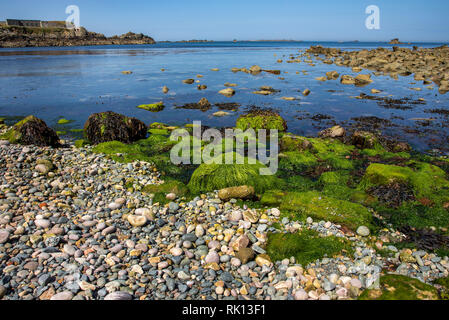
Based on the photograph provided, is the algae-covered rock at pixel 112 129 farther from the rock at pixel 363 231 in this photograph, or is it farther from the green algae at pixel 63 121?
the rock at pixel 363 231

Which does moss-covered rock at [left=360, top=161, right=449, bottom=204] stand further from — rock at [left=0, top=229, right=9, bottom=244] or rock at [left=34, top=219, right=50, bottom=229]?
rock at [left=0, top=229, right=9, bottom=244]

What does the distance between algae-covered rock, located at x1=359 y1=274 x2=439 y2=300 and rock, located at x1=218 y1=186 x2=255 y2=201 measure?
3474 millimetres

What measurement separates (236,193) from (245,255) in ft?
7.32

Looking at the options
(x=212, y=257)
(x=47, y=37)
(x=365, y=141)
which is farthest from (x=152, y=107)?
(x=47, y=37)

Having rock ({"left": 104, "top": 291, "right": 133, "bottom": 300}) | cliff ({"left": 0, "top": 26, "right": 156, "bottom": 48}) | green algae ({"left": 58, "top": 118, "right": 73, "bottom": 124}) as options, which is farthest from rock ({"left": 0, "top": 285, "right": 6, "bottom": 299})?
cliff ({"left": 0, "top": 26, "right": 156, "bottom": 48})

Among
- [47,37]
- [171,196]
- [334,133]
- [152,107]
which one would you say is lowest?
[171,196]

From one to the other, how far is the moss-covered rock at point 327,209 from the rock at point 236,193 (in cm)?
90

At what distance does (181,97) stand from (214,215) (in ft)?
53.2

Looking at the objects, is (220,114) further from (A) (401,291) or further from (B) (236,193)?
(A) (401,291)

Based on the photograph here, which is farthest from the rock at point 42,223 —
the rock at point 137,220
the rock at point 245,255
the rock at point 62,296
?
the rock at point 245,255

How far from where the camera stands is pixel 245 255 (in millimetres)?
4891

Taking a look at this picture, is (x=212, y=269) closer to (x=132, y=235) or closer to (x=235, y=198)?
(x=132, y=235)

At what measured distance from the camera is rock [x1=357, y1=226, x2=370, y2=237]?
5.60 m
